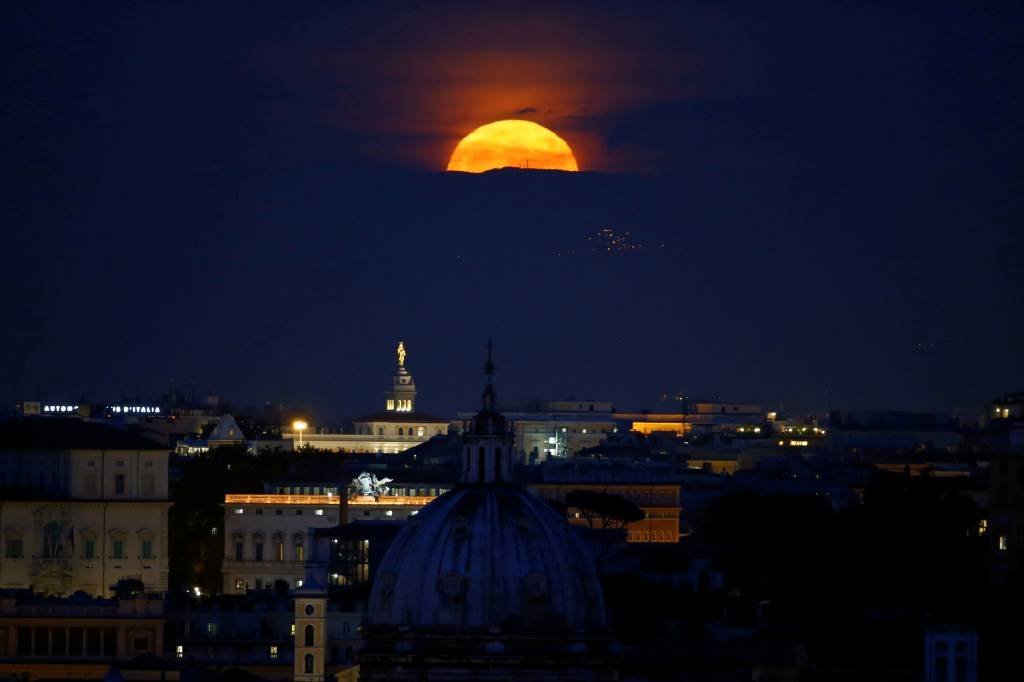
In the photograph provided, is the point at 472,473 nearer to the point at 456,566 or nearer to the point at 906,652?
the point at 456,566

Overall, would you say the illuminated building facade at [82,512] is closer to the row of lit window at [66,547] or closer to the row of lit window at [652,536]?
the row of lit window at [66,547]

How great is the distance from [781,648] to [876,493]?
30.7m

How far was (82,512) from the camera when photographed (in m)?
146

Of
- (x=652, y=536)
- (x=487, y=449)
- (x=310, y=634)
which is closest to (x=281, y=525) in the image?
(x=652, y=536)

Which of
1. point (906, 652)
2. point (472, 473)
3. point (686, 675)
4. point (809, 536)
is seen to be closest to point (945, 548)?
point (809, 536)

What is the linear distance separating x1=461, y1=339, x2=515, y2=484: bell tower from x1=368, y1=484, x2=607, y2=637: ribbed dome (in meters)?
0.51

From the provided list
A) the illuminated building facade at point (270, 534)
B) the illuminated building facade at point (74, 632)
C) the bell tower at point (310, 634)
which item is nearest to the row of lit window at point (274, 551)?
the illuminated building facade at point (270, 534)

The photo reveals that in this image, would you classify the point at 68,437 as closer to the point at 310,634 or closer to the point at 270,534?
the point at 270,534

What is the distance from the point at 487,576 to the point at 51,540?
66.6 m

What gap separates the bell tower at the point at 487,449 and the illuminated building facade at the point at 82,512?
59.4m

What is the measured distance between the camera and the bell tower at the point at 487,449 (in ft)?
261

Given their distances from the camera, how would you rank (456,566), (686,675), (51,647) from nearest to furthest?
1. (456,566)
2. (686,675)
3. (51,647)

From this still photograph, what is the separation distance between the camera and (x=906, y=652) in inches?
4240

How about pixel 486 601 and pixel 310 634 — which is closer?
pixel 486 601
